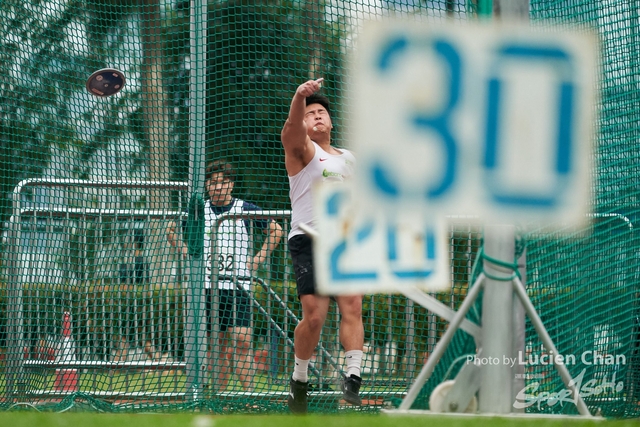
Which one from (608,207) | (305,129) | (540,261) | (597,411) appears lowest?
(597,411)

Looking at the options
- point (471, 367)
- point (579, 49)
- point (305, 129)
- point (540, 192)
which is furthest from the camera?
point (305, 129)

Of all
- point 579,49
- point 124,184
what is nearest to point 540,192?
point 579,49

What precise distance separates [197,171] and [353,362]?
1880 mm

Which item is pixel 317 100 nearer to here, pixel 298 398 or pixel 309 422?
pixel 298 398

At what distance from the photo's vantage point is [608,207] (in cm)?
523

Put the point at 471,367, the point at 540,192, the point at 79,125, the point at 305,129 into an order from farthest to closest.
A: 1. the point at 79,125
2. the point at 305,129
3. the point at 471,367
4. the point at 540,192

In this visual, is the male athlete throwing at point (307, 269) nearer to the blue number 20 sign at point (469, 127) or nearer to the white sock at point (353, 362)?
the white sock at point (353, 362)

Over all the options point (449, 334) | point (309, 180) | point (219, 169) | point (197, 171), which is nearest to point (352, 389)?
point (309, 180)

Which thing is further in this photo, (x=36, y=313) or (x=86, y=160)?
(x=86, y=160)

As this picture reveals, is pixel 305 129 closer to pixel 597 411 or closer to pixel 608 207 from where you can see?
pixel 608 207

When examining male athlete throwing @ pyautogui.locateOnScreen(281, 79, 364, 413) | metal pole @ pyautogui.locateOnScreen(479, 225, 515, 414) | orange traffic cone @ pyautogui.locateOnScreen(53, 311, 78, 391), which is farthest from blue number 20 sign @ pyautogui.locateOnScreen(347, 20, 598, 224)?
orange traffic cone @ pyautogui.locateOnScreen(53, 311, 78, 391)

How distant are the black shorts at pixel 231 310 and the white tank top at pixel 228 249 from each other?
0.07m

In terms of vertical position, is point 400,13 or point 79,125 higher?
point 400,13

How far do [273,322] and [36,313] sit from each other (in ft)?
5.30
